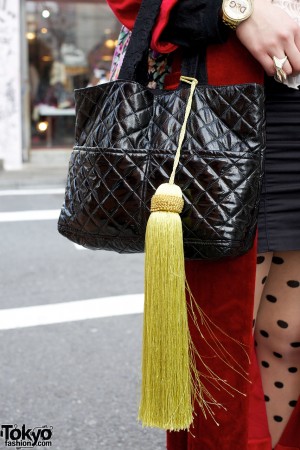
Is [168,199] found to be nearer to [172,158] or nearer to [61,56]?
[172,158]

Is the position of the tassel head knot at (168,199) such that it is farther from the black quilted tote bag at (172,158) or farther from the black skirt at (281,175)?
the black skirt at (281,175)

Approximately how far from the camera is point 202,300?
123 cm

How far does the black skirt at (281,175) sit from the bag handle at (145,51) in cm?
14

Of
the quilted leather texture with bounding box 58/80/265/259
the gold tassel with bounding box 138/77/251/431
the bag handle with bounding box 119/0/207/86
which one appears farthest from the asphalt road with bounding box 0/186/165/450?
the bag handle with bounding box 119/0/207/86

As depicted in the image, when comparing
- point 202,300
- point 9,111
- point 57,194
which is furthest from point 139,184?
point 9,111

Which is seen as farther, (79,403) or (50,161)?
(50,161)

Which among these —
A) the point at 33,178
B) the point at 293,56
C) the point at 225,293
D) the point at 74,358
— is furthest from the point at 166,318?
the point at 33,178

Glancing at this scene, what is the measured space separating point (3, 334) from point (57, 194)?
5210mm

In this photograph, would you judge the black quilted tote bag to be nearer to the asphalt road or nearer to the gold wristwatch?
the gold wristwatch

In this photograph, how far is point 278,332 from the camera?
1418mm

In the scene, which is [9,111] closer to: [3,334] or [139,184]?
[3,334]

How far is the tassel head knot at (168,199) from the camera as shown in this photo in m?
1.04

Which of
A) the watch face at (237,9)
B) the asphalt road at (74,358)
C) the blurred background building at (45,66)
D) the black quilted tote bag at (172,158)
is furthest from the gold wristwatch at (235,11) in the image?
the blurred background building at (45,66)

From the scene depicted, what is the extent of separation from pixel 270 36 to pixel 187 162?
0.25m
